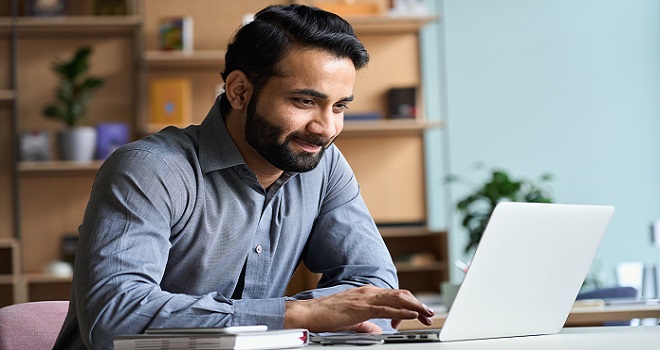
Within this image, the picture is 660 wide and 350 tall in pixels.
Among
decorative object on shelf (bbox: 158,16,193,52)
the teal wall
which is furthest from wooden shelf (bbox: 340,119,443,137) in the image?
decorative object on shelf (bbox: 158,16,193,52)

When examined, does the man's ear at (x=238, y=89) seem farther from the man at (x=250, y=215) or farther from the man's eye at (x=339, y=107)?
the man's eye at (x=339, y=107)

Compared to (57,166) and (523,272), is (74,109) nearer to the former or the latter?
(57,166)

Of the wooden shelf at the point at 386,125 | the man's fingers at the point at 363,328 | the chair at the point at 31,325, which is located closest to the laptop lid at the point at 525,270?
the man's fingers at the point at 363,328

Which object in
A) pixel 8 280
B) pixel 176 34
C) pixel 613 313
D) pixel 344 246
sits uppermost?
pixel 176 34

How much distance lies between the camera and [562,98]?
19.0 feet

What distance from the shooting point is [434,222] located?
5625mm

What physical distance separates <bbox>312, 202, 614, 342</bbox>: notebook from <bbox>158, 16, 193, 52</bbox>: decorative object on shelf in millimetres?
3875

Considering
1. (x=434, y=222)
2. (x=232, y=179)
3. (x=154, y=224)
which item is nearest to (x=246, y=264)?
(x=232, y=179)

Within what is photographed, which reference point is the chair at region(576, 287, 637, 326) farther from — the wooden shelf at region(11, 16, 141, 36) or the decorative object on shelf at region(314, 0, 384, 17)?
the wooden shelf at region(11, 16, 141, 36)

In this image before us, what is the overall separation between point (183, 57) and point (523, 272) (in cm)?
386

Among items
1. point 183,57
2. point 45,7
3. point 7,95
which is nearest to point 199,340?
point 183,57

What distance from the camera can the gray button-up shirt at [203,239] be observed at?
1.48m

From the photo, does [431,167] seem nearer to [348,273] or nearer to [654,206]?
[654,206]

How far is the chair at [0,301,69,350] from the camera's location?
1767 mm
